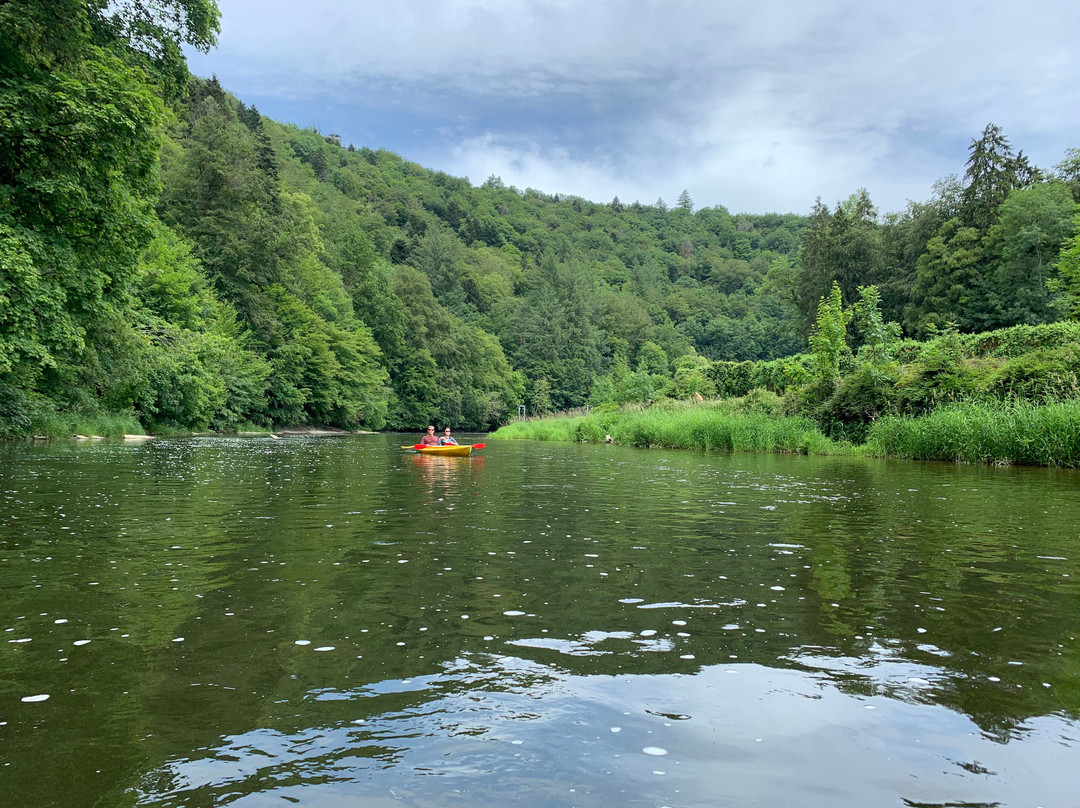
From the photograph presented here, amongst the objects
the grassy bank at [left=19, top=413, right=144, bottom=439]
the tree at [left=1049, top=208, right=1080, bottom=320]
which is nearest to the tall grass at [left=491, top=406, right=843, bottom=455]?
the tree at [left=1049, top=208, right=1080, bottom=320]

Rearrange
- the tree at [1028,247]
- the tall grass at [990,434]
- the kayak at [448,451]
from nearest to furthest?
the tall grass at [990,434] < the kayak at [448,451] < the tree at [1028,247]

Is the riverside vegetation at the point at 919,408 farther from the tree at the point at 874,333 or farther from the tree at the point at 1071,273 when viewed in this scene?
the tree at the point at 1071,273

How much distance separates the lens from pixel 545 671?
4.00 m

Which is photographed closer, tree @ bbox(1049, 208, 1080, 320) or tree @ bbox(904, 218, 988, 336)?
tree @ bbox(1049, 208, 1080, 320)

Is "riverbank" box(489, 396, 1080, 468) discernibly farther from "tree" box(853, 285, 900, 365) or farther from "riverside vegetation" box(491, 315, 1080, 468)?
"tree" box(853, 285, 900, 365)

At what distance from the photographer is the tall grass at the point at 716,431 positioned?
84.2 ft

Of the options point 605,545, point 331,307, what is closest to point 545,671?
point 605,545

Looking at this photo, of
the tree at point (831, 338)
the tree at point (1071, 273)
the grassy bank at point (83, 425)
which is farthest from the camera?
the tree at point (1071, 273)

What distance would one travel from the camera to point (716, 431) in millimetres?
27781

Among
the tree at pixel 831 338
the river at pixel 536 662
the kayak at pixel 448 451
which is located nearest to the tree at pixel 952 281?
the tree at pixel 831 338

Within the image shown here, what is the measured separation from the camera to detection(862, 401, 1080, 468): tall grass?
17203mm

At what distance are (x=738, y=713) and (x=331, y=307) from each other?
61.4m

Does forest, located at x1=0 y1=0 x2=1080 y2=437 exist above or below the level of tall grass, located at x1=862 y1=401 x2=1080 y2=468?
above

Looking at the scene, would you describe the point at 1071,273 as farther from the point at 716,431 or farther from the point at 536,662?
the point at 536,662
